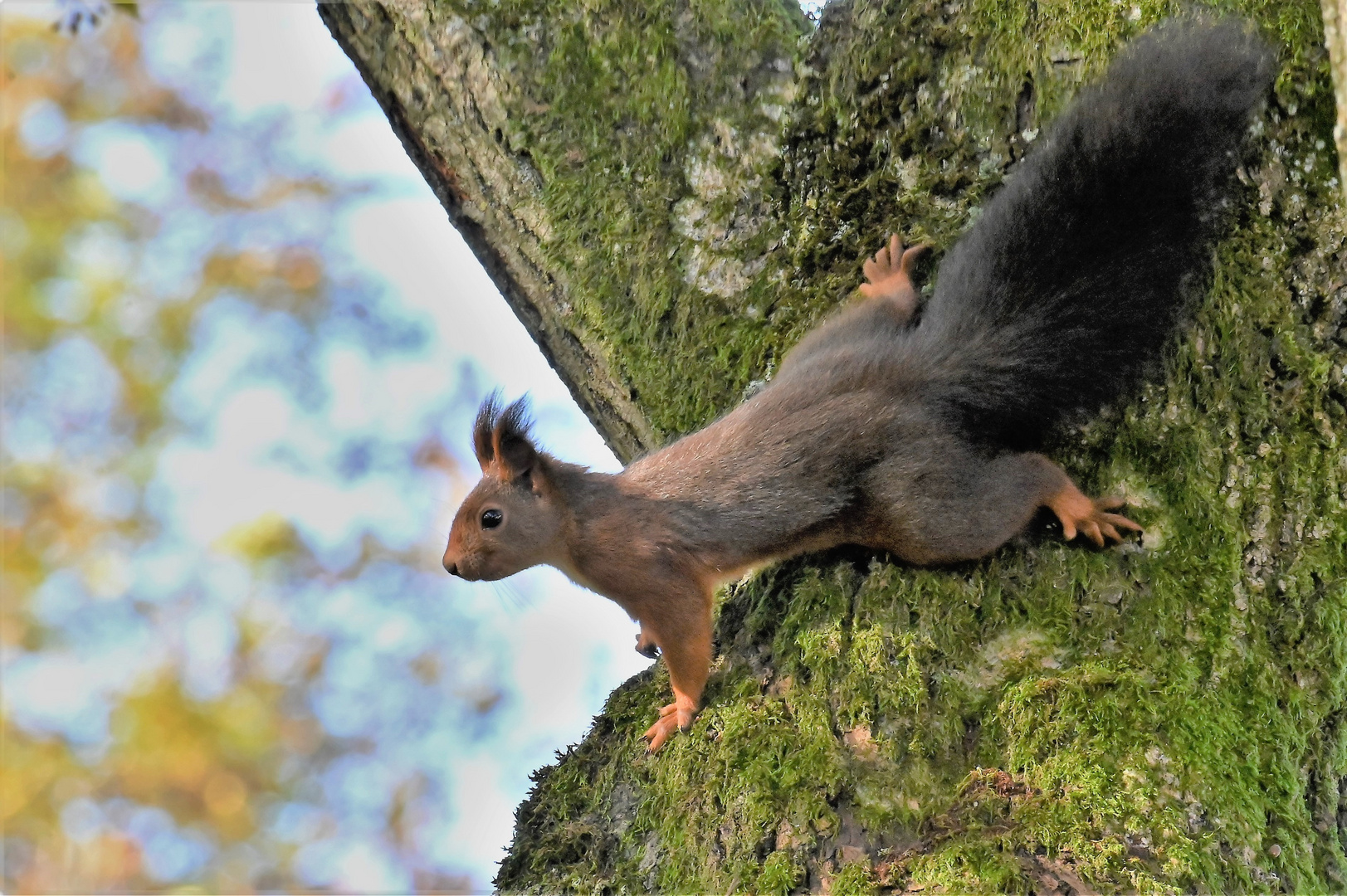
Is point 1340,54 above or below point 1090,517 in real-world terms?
above

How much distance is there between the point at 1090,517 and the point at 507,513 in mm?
1967

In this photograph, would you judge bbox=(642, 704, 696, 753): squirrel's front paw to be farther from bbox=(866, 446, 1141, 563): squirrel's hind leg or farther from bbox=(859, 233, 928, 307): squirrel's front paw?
bbox=(859, 233, 928, 307): squirrel's front paw

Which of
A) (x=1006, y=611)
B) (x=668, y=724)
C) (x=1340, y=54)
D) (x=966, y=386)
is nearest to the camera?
(x=1340, y=54)

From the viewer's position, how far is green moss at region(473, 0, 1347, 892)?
221 centimetres

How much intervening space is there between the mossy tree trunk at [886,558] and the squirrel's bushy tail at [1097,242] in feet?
0.33

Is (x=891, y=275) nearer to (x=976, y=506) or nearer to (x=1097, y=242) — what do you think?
(x=1097, y=242)

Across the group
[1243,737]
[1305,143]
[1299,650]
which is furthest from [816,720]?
[1305,143]

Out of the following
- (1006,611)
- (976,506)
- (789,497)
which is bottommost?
(1006,611)

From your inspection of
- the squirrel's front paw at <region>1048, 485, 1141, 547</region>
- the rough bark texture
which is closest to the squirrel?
the squirrel's front paw at <region>1048, 485, 1141, 547</region>

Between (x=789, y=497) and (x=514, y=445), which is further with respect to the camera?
(x=514, y=445)

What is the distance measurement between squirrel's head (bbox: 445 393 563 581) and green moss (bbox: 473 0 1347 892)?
79 cm

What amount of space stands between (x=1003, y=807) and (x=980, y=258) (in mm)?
1466

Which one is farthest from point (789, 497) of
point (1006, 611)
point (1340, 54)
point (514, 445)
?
point (1340, 54)

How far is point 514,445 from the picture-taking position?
376 cm
